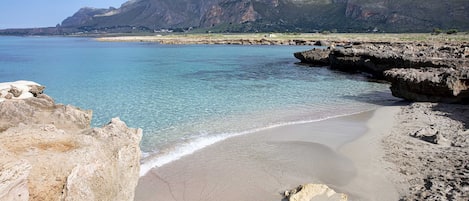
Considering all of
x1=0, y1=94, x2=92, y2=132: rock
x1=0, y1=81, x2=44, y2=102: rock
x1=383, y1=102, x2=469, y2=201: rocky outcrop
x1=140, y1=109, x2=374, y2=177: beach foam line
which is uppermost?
x1=0, y1=94, x2=92, y2=132: rock

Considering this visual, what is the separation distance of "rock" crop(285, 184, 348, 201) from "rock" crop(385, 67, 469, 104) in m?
12.0

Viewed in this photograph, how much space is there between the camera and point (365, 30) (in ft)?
457

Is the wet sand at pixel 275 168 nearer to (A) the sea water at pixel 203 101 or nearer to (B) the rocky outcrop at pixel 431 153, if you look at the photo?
(B) the rocky outcrop at pixel 431 153

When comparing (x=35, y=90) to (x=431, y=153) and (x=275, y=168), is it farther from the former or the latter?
(x=431, y=153)

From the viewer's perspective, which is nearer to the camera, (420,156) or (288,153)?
(420,156)

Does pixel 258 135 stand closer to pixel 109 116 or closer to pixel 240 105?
pixel 240 105

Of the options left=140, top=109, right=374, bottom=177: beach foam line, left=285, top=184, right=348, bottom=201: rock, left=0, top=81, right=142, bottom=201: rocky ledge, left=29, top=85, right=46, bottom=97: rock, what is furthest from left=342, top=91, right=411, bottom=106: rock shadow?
left=29, top=85, right=46, bottom=97: rock

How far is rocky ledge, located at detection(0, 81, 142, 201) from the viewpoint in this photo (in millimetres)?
4344

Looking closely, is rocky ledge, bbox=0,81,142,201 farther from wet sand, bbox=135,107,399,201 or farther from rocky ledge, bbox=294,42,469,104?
rocky ledge, bbox=294,42,469,104

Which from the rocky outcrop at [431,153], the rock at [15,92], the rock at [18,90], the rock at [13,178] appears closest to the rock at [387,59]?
the rocky outcrop at [431,153]

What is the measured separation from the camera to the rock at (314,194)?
692 centimetres

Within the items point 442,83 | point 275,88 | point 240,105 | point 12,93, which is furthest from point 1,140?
point 275,88

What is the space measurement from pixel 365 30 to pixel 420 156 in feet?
460

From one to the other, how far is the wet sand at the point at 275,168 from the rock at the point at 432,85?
6.04 metres
